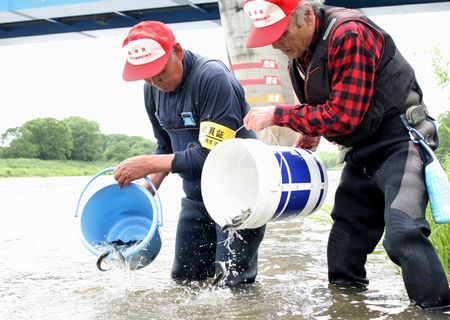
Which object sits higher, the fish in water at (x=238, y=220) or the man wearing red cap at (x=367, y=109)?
the man wearing red cap at (x=367, y=109)

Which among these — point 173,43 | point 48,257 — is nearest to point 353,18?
point 173,43

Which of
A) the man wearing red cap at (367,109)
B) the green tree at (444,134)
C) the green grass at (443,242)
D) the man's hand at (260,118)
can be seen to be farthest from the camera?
the green tree at (444,134)

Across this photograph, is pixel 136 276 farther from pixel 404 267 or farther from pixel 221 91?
pixel 404 267

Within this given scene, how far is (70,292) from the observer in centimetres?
349

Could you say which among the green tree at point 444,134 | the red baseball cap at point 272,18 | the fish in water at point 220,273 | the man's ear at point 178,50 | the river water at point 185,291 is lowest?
the river water at point 185,291

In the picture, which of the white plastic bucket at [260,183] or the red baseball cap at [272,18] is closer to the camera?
the red baseball cap at [272,18]

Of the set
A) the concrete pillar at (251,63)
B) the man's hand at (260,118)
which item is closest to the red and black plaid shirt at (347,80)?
the man's hand at (260,118)

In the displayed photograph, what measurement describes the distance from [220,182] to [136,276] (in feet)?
3.46

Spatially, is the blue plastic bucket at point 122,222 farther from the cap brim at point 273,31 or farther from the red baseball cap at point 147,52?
the cap brim at point 273,31

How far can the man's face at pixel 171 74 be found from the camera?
322 cm

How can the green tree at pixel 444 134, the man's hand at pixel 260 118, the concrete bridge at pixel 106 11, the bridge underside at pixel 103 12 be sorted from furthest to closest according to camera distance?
the bridge underside at pixel 103 12
the concrete bridge at pixel 106 11
the green tree at pixel 444 134
the man's hand at pixel 260 118

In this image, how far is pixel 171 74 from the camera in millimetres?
3246

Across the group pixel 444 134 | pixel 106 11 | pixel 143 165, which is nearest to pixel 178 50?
pixel 143 165

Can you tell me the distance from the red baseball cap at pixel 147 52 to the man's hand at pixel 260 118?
58 cm
